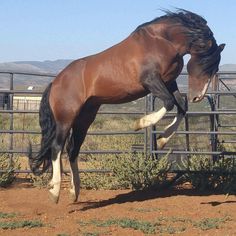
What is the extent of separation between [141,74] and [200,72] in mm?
747

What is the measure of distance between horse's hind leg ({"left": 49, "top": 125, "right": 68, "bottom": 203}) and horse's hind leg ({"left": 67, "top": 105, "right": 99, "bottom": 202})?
44 cm

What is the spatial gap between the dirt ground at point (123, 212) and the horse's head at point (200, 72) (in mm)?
1473

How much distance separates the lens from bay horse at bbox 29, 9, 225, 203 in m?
6.82

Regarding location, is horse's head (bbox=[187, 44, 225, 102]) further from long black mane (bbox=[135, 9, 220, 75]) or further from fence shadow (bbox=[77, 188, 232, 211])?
fence shadow (bbox=[77, 188, 232, 211])

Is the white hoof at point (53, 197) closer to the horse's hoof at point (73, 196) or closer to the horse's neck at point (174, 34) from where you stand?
the horse's hoof at point (73, 196)

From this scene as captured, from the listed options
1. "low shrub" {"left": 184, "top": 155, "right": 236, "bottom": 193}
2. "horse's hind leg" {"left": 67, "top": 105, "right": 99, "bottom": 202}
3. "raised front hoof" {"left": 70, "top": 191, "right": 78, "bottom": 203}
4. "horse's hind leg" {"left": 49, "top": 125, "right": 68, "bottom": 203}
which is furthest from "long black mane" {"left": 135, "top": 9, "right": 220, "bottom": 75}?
"raised front hoof" {"left": 70, "top": 191, "right": 78, "bottom": 203}

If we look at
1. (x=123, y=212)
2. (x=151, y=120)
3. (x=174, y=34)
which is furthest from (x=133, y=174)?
(x=174, y=34)

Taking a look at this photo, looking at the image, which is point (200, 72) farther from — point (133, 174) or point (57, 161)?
point (133, 174)

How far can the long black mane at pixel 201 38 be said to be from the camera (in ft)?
22.8

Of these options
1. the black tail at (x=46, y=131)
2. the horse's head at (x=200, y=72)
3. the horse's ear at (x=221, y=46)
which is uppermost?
the horse's ear at (x=221, y=46)

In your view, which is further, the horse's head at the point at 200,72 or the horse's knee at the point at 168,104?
the horse's head at the point at 200,72

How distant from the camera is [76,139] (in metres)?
7.98

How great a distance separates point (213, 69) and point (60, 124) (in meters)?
2.11

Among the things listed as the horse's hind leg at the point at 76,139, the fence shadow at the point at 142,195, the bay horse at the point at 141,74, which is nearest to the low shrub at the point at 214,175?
the fence shadow at the point at 142,195
